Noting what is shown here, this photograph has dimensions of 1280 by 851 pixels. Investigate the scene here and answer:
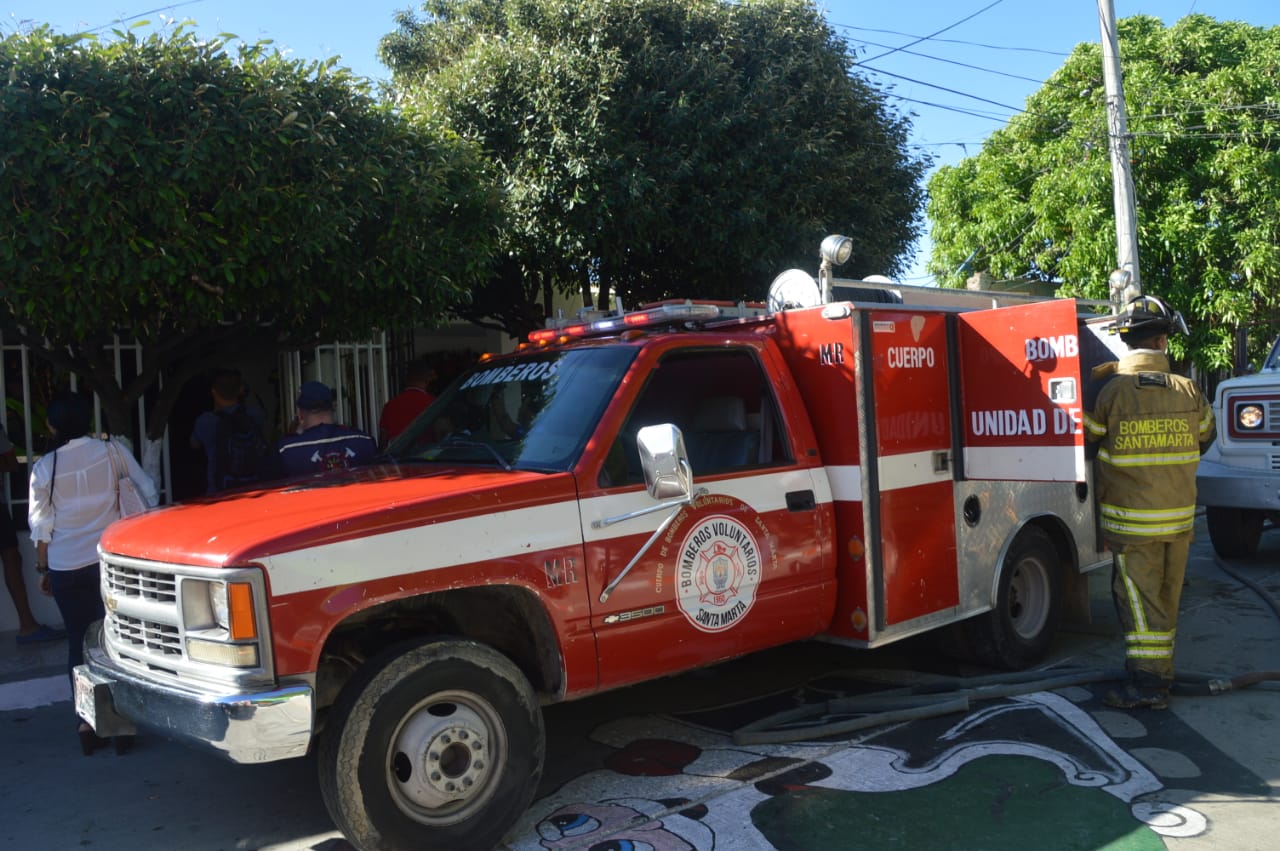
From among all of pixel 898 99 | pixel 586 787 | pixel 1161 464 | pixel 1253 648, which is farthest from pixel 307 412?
pixel 898 99

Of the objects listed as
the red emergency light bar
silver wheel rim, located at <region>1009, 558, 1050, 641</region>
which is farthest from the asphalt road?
the red emergency light bar

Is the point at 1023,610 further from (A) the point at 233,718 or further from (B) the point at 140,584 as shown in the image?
(B) the point at 140,584

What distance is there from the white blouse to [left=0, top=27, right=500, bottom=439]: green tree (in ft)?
3.63

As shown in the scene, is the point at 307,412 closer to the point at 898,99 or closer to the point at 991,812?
the point at 991,812

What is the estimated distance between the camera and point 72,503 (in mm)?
5211

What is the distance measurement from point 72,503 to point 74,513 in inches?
2.1

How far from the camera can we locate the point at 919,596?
5.35m

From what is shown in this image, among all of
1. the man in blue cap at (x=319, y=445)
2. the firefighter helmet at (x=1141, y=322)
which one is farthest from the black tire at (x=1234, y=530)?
the man in blue cap at (x=319, y=445)

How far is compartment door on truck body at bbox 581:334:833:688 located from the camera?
165 inches

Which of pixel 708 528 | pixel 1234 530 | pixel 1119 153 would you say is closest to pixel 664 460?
pixel 708 528

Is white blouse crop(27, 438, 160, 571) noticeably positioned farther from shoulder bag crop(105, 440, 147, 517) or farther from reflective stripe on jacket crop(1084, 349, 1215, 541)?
reflective stripe on jacket crop(1084, 349, 1215, 541)

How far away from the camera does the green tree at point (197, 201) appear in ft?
18.5

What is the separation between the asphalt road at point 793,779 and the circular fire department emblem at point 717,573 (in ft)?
2.36

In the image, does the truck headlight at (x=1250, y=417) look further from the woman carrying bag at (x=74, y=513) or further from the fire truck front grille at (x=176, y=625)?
the woman carrying bag at (x=74, y=513)
